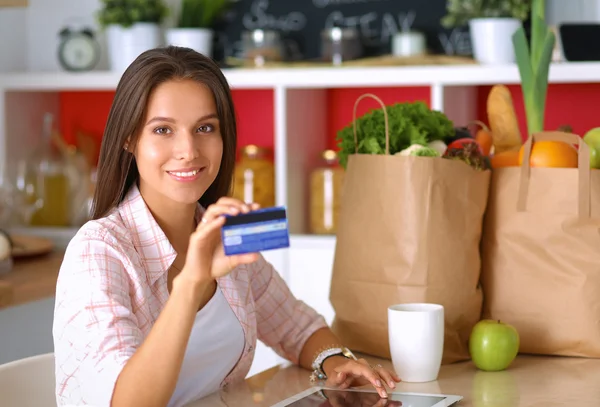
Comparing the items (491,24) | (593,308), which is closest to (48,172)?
(491,24)

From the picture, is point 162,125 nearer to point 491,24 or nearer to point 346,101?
point 491,24

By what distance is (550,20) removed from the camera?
2.70 meters

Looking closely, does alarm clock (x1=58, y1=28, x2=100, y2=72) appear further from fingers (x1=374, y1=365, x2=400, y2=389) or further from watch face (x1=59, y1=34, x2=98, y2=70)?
fingers (x1=374, y1=365, x2=400, y2=389)

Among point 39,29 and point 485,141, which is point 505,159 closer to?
point 485,141

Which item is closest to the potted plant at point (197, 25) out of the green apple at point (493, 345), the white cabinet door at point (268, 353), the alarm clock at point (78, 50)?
the alarm clock at point (78, 50)

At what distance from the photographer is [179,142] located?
1.35 metres

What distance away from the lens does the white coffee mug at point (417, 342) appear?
54.4 inches

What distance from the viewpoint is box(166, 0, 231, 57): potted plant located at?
2.87 meters

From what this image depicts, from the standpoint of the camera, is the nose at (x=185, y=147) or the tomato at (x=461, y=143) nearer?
the nose at (x=185, y=147)

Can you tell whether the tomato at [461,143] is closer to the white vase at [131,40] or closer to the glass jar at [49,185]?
the white vase at [131,40]

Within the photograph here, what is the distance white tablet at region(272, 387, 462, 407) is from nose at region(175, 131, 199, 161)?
35cm

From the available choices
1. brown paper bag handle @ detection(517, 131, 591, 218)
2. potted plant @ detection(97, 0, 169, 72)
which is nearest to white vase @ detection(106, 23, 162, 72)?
potted plant @ detection(97, 0, 169, 72)

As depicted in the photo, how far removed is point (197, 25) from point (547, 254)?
5.55 feet

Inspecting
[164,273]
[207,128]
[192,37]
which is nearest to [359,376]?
[164,273]
